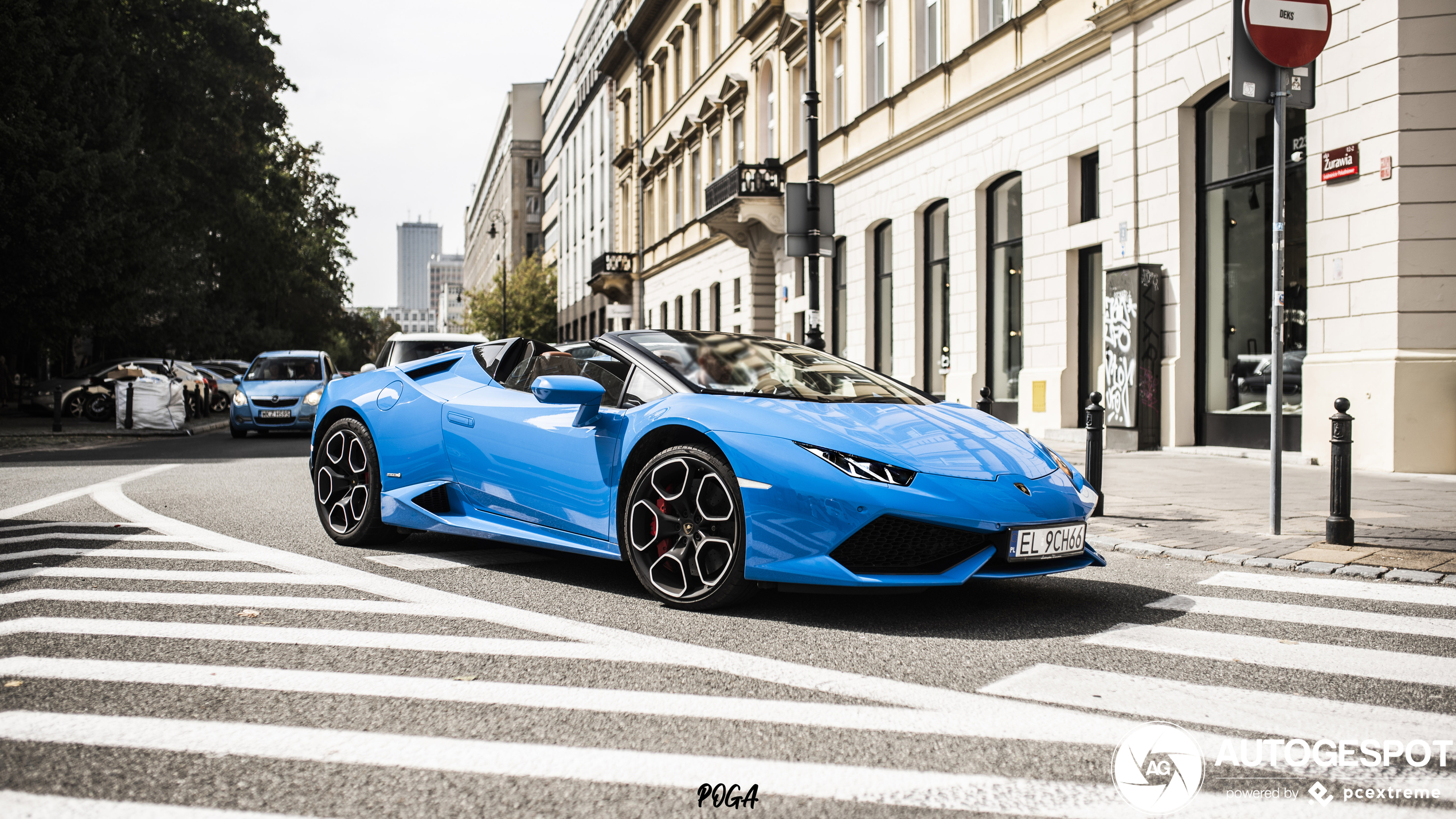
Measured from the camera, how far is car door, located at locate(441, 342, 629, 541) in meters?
5.29

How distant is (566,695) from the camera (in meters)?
3.63

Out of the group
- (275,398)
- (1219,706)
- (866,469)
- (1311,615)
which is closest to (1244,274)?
(1311,615)

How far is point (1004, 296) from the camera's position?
18672 mm

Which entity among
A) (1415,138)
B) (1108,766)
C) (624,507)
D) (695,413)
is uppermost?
(1415,138)

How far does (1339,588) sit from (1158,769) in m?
3.28

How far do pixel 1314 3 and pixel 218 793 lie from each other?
738 centimetres

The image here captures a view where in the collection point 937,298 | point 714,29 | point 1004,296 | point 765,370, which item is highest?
point 714,29

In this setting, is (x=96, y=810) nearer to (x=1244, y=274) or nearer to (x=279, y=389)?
(x=1244, y=274)

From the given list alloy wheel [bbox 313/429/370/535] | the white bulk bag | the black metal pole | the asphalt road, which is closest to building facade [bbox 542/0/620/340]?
the white bulk bag

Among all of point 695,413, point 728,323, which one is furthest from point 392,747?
point 728,323

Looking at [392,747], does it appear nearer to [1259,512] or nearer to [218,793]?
[218,793]

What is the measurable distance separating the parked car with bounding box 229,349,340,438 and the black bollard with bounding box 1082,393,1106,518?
45.3 feet

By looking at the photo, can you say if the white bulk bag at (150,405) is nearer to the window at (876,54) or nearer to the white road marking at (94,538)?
the window at (876,54)

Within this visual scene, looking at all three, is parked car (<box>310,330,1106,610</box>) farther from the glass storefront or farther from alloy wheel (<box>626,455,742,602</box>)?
the glass storefront
